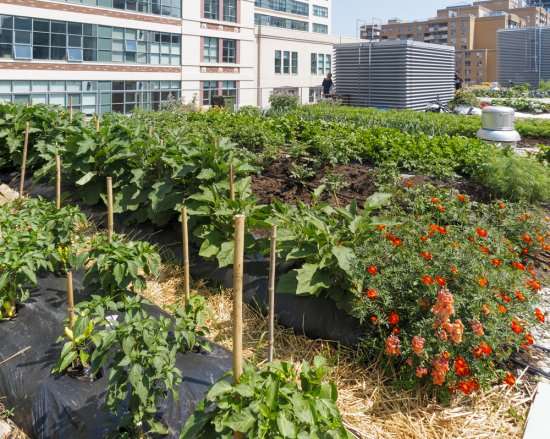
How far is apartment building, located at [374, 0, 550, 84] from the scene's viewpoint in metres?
104

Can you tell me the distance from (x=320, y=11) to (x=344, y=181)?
221 ft

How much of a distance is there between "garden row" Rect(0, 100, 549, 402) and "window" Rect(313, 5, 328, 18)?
65732mm

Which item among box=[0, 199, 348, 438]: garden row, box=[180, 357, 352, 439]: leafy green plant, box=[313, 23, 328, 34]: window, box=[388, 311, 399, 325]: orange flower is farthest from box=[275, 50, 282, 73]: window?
box=[180, 357, 352, 439]: leafy green plant

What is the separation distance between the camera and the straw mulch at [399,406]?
10.6 feet

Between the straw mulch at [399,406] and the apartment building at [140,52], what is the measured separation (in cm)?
1851

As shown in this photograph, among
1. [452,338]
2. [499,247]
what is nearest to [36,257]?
[452,338]

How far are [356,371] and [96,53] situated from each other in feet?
107

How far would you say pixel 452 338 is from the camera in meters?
3.19

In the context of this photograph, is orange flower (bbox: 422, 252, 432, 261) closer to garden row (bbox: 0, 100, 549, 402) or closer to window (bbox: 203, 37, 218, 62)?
Result: garden row (bbox: 0, 100, 549, 402)

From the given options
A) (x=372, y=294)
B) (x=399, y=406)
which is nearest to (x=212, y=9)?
(x=372, y=294)

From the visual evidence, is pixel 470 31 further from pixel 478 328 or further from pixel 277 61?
pixel 478 328

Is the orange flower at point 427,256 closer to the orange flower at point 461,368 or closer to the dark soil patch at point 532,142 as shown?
the orange flower at point 461,368

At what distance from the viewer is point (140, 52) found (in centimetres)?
3547

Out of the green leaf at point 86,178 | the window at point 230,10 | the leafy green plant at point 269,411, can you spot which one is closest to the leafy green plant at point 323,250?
the leafy green plant at point 269,411
